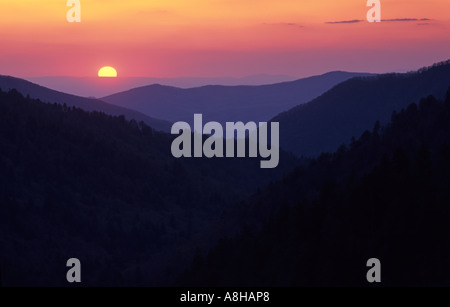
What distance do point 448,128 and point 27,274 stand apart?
229 feet

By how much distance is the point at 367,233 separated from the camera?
3349 inches

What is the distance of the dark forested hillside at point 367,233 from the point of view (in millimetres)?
77125

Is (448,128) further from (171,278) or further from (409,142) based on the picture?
(171,278)

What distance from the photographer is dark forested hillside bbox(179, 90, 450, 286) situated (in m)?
77.1

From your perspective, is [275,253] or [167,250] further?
[167,250]

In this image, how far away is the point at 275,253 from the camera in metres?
95.2

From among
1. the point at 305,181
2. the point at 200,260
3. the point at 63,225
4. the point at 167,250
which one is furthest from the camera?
the point at 63,225
